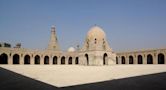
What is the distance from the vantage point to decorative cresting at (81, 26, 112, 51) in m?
32.2

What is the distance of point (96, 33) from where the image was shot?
33438 mm

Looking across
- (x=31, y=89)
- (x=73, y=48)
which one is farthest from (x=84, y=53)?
(x=31, y=89)

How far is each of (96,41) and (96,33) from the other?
155cm

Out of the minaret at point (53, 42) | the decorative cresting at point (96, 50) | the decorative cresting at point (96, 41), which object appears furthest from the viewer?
the minaret at point (53, 42)

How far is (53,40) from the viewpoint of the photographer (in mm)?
48125

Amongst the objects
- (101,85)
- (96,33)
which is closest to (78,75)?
(101,85)

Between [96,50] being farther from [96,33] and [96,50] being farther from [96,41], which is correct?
[96,33]

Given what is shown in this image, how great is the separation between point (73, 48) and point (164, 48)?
28844 mm

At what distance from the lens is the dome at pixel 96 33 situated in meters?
33.2

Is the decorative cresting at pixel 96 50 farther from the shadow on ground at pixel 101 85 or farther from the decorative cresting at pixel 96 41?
the shadow on ground at pixel 101 85

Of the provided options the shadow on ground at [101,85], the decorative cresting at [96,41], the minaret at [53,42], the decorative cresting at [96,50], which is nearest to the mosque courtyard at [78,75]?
the shadow on ground at [101,85]

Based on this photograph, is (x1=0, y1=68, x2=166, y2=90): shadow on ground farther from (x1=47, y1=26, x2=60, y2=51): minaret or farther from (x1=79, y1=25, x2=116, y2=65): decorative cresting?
(x1=47, y1=26, x2=60, y2=51): minaret

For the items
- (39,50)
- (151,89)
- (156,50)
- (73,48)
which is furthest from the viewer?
(73,48)

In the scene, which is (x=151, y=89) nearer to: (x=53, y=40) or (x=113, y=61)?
(x=113, y=61)
